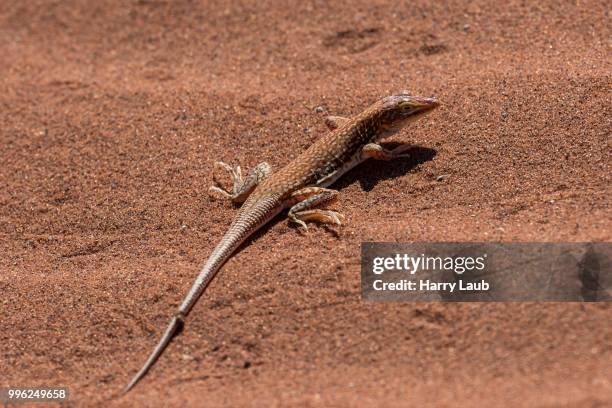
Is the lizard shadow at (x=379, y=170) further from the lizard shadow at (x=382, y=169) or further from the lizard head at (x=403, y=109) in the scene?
the lizard head at (x=403, y=109)

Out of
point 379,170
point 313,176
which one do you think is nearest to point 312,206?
point 313,176

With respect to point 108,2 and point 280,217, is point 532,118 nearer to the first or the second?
point 280,217

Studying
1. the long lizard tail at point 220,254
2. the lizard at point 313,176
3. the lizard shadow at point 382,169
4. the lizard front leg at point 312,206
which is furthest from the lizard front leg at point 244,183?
the lizard shadow at point 382,169

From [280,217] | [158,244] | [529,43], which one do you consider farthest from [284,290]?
[529,43]

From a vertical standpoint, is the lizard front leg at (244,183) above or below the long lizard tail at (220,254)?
above

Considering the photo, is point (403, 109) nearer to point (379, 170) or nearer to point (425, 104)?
point (425, 104)

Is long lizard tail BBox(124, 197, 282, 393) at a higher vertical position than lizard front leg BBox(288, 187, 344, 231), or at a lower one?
lower

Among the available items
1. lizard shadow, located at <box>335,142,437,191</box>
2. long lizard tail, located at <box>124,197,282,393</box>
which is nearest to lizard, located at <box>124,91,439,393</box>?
long lizard tail, located at <box>124,197,282,393</box>

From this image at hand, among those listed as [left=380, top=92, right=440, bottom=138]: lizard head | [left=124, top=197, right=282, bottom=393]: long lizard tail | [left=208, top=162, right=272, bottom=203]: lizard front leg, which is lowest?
[left=124, top=197, right=282, bottom=393]: long lizard tail

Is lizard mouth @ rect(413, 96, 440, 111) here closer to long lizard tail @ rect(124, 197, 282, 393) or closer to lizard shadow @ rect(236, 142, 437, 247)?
lizard shadow @ rect(236, 142, 437, 247)

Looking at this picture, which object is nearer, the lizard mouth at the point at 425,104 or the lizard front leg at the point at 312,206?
the lizard front leg at the point at 312,206
